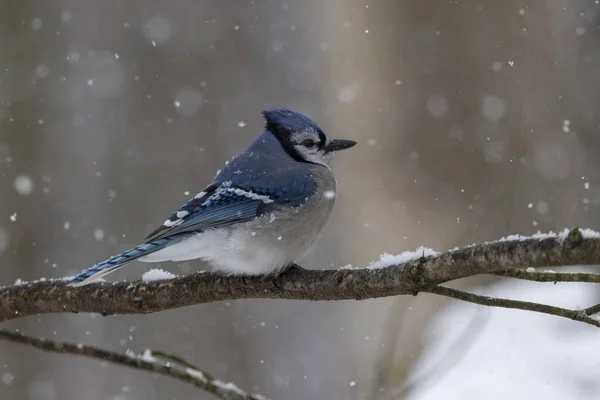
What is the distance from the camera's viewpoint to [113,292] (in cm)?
211

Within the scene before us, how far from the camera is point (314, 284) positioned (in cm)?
184

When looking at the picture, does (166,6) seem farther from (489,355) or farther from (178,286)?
(489,355)

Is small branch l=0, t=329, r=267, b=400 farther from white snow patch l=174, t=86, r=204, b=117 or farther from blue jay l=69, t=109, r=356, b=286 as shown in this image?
white snow patch l=174, t=86, r=204, b=117

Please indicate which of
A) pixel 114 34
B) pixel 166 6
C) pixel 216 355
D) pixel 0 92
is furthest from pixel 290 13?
pixel 216 355

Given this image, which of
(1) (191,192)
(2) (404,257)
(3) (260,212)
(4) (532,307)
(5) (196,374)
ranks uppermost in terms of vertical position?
(1) (191,192)

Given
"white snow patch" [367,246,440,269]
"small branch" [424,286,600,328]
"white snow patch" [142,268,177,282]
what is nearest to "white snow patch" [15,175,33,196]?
"white snow patch" [142,268,177,282]

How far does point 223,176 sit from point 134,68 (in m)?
1.45

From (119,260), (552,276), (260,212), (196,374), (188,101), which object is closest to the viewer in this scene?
(552,276)

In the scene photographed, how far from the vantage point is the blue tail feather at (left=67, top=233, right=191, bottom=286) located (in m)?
2.01

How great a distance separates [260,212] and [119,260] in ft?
1.86

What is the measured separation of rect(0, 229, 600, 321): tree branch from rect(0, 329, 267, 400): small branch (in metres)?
0.22

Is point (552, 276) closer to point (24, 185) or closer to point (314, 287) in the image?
point (314, 287)

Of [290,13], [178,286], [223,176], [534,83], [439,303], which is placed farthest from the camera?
[534,83]

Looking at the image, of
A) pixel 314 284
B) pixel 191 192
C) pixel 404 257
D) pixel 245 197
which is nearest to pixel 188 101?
pixel 191 192
